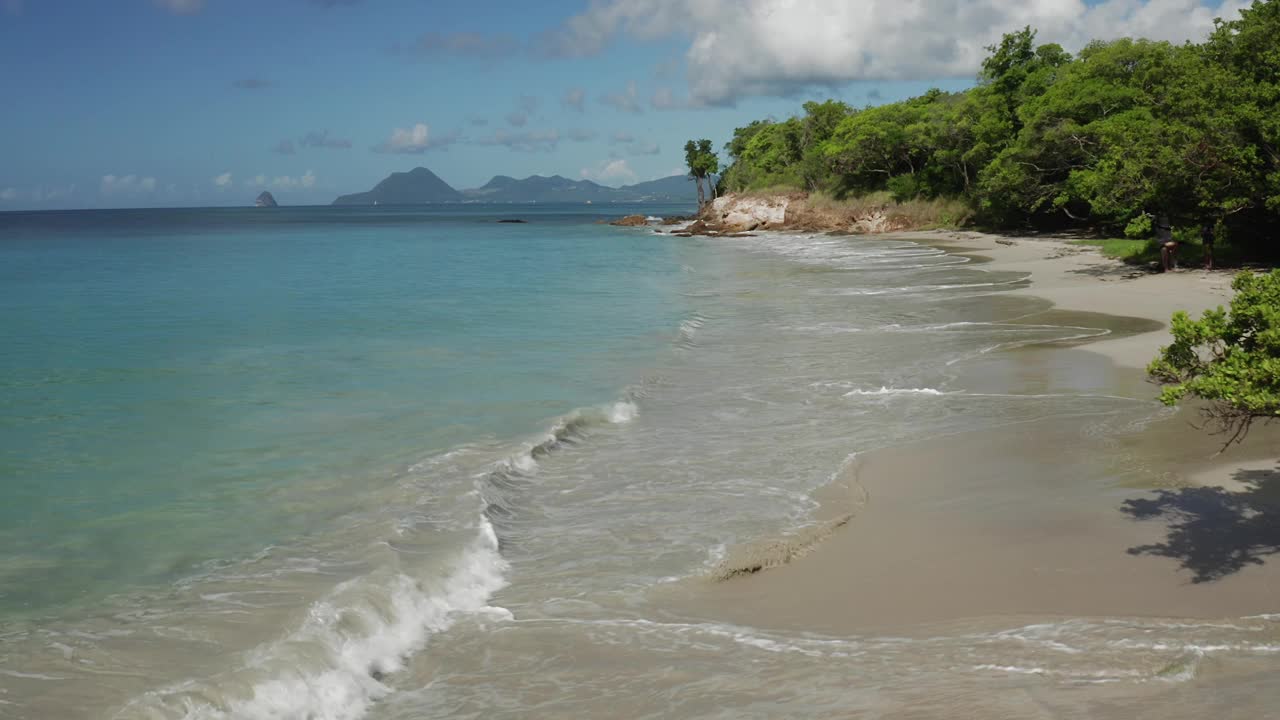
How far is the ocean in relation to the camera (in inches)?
245

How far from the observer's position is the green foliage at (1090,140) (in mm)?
24828

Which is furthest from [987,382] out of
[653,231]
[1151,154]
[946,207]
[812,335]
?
[653,231]

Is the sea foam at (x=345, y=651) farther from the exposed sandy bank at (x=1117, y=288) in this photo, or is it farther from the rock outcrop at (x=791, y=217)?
the rock outcrop at (x=791, y=217)

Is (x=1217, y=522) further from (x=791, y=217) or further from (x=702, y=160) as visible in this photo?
(x=702, y=160)

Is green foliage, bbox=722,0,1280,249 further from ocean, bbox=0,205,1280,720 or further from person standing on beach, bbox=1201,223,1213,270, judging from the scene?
ocean, bbox=0,205,1280,720

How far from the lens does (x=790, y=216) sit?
8012 cm

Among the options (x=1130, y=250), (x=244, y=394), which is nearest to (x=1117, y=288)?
(x=1130, y=250)

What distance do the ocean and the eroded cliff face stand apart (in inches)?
1831

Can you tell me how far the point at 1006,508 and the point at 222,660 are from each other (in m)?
6.84

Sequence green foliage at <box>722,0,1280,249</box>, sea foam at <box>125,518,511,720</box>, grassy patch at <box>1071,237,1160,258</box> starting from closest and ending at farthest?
sea foam at <box>125,518,511,720</box> < green foliage at <box>722,0,1280,249</box> < grassy patch at <box>1071,237,1160,258</box>

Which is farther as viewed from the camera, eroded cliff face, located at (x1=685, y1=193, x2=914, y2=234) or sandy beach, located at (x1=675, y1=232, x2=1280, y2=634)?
eroded cliff face, located at (x1=685, y1=193, x2=914, y2=234)

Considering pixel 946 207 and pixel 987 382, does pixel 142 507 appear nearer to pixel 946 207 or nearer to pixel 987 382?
pixel 987 382

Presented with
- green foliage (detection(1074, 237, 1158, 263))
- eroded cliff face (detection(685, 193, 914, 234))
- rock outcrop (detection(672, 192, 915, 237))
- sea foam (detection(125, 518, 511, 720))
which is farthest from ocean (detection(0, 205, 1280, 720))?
rock outcrop (detection(672, 192, 915, 237))

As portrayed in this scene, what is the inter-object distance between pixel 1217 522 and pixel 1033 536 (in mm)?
1587
